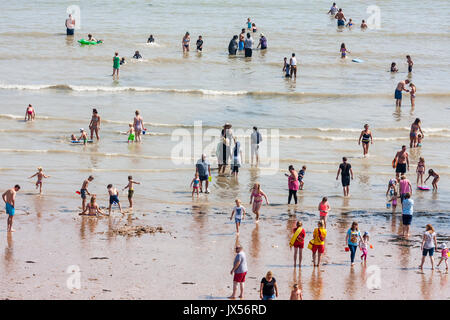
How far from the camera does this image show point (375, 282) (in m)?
15.8

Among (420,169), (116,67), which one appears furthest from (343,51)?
(420,169)

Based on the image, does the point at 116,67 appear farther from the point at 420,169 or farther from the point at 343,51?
the point at 420,169

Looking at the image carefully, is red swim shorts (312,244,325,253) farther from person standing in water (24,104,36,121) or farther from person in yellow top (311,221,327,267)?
person standing in water (24,104,36,121)

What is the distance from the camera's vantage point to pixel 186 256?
17.1 metres

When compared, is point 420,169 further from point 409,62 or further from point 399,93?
point 409,62

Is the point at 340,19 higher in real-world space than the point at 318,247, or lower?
higher

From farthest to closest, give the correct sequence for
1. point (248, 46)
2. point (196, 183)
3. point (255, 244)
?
point (248, 46), point (196, 183), point (255, 244)

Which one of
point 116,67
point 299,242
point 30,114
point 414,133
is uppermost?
point 116,67

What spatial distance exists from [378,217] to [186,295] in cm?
777

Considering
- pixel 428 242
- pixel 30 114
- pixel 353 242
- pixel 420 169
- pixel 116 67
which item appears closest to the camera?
pixel 428 242

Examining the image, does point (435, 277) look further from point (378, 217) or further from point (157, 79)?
point (157, 79)

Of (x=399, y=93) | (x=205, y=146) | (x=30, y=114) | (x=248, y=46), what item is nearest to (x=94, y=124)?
(x=30, y=114)

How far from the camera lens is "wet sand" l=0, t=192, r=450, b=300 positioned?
15133 mm

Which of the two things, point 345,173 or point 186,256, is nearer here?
point 186,256
